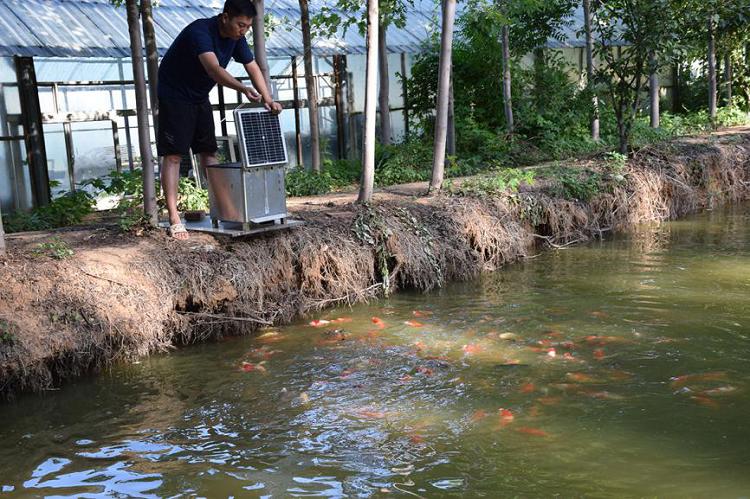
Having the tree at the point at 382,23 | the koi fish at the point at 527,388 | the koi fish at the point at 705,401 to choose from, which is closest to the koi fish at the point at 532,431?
the koi fish at the point at 527,388

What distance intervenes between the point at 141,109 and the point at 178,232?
1268 mm

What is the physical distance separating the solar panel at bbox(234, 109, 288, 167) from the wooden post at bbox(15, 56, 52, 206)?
19.4ft

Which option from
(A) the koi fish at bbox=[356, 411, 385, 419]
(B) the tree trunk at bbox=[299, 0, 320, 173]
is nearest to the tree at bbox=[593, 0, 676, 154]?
(B) the tree trunk at bbox=[299, 0, 320, 173]

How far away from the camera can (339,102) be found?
51.8 ft

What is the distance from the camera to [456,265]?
30.4ft

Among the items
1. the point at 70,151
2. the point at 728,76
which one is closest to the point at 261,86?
the point at 70,151

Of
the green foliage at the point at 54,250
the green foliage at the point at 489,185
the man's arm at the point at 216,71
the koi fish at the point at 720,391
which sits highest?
the man's arm at the point at 216,71

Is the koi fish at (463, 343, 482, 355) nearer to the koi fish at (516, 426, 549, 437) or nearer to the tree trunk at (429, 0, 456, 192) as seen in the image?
the koi fish at (516, 426, 549, 437)

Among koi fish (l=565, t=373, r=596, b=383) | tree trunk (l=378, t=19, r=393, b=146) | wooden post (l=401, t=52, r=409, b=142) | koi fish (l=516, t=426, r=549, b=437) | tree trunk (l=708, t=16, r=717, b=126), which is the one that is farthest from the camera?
tree trunk (l=708, t=16, r=717, b=126)

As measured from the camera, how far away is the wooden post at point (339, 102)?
15.7 metres

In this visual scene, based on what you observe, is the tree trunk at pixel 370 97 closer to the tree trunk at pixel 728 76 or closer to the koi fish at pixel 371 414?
the koi fish at pixel 371 414

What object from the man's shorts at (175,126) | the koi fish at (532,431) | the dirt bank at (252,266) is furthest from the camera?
the man's shorts at (175,126)

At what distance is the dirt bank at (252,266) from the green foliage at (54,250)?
2 centimetres

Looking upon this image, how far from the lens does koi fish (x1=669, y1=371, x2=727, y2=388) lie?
5.84 meters
